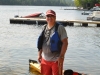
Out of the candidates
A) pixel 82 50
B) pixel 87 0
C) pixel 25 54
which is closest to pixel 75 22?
pixel 82 50

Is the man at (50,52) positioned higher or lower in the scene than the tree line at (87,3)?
higher

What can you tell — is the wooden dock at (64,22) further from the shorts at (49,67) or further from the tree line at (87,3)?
the tree line at (87,3)

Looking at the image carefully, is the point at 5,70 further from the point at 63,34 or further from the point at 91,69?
the point at 63,34

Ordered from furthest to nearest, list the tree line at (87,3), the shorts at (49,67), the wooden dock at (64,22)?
the tree line at (87,3) → the wooden dock at (64,22) → the shorts at (49,67)

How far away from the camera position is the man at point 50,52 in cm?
621

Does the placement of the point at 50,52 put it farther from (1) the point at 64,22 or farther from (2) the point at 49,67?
(1) the point at 64,22

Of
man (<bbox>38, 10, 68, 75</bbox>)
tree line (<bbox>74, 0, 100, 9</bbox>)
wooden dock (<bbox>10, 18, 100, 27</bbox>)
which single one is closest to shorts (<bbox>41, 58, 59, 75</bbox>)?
man (<bbox>38, 10, 68, 75</bbox>)

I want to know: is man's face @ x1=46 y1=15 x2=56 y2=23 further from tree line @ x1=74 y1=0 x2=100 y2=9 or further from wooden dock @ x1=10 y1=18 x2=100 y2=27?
tree line @ x1=74 y1=0 x2=100 y2=9

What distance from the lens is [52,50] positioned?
625 cm

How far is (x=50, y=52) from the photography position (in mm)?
6312

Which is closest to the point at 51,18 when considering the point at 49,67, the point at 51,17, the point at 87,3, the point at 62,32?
the point at 51,17

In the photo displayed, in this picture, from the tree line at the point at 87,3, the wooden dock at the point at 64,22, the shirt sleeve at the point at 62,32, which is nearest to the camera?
the shirt sleeve at the point at 62,32

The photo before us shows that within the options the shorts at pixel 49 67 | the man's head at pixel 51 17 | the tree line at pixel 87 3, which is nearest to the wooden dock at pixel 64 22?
the shorts at pixel 49 67

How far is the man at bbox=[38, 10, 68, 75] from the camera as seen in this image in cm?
621
